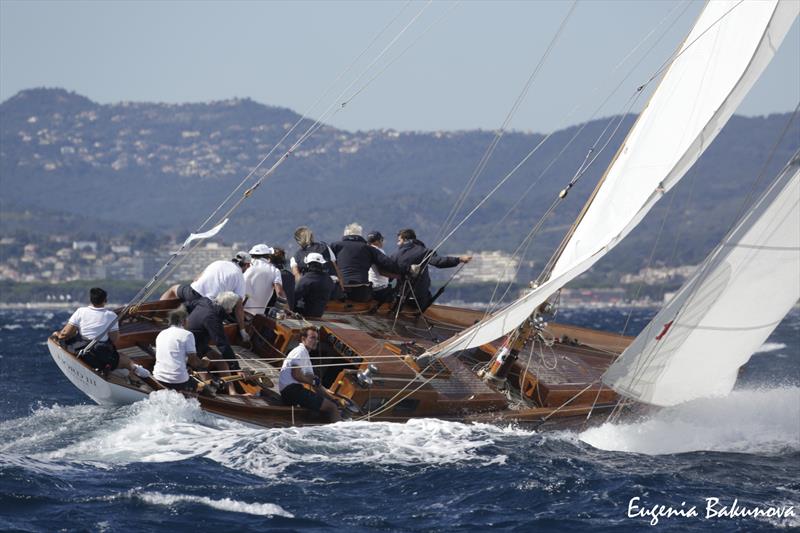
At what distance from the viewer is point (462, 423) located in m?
12.6

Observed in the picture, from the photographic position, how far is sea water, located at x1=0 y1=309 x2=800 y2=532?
9336mm

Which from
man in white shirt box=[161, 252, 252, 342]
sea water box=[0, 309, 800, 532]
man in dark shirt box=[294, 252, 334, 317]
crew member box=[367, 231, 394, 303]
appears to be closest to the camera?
sea water box=[0, 309, 800, 532]

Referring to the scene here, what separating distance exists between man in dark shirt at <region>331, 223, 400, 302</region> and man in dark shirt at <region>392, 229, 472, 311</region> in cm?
13

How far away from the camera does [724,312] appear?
40.6 feet

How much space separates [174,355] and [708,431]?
222 inches

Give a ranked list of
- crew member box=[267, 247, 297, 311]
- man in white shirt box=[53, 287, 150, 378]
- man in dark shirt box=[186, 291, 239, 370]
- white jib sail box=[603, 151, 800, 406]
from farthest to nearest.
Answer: crew member box=[267, 247, 297, 311] < man in dark shirt box=[186, 291, 239, 370] < man in white shirt box=[53, 287, 150, 378] < white jib sail box=[603, 151, 800, 406]

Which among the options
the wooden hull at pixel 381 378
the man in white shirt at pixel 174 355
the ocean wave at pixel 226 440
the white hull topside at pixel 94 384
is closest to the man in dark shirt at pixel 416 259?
the wooden hull at pixel 381 378

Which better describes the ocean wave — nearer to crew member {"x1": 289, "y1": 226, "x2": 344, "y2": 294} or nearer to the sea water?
the sea water

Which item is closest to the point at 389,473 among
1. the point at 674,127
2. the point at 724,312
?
the point at 724,312

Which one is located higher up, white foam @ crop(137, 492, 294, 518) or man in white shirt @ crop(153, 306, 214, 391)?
man in white shirt @ crop(153, 306, 214, 391)

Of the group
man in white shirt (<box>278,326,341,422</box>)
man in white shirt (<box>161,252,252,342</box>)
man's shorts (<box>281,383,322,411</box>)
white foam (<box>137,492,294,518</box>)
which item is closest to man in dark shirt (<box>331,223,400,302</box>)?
man in white shirt (<box>161,252,252,342</box>)

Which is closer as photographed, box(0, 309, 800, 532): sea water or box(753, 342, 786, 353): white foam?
box(0, 309, 800, 532): sea water

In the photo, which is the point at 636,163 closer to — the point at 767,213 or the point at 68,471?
the point at 767,213

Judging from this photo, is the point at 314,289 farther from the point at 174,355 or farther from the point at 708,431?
the point at 708,431
